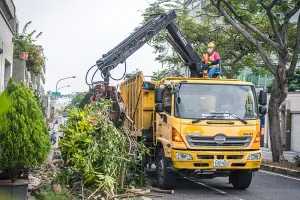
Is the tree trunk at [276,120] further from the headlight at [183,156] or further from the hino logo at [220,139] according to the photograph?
the headlight at [183,156]

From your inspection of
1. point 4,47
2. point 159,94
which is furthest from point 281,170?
point 4,47

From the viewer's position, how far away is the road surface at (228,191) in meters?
10.3

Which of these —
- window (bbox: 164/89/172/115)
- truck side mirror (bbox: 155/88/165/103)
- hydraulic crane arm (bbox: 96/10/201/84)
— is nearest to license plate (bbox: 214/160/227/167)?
window (bbox: 164/89/172/115)

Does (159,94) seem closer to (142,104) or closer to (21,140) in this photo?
(142,104)

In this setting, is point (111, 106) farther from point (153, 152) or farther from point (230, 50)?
point (230, 50)

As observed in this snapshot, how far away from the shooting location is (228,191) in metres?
11.3

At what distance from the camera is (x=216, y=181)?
1334 cm

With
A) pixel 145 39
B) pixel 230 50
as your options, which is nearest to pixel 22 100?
pixel 145 39

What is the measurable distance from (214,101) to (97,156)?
3026 millimetres

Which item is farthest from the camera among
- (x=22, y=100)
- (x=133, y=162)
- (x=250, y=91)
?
(x=250, y=91)

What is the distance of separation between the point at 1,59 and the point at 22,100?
897 centimetres

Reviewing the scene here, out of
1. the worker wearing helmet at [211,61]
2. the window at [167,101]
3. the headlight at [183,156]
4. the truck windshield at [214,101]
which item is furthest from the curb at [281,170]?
the headlight at [183,156]

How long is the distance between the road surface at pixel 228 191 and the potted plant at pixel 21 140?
322 centimetres

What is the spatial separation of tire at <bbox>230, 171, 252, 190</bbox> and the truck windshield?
1357 millimetres
